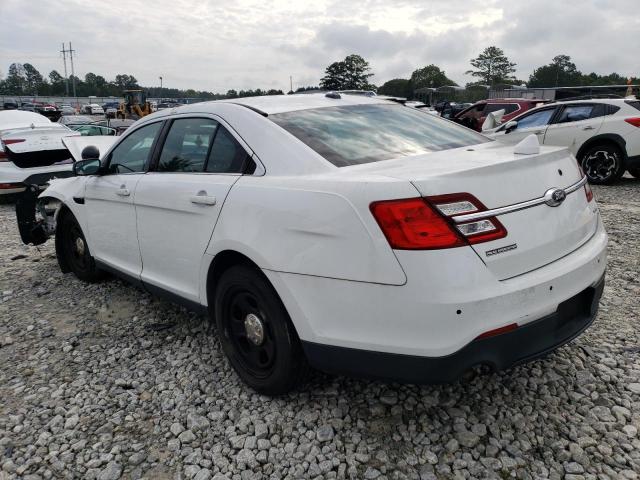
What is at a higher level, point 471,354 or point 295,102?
point 295,102

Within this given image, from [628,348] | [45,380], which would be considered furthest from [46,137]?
[628,348]

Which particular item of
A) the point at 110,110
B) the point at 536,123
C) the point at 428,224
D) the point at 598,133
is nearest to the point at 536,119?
the point at 536,123

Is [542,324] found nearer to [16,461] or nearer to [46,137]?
[16,461]

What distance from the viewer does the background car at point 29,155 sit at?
8.32m

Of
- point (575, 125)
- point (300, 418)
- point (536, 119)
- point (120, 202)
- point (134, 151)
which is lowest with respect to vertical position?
point (300, 418)

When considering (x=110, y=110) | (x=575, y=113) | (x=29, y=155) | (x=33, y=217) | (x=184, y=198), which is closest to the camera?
(x=184, y=198)

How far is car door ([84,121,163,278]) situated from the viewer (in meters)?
3.59

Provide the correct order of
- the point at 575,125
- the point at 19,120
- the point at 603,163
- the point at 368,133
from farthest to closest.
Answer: the point at 19,120, the point at 575,125, the point at 603,163, the point at 368,133

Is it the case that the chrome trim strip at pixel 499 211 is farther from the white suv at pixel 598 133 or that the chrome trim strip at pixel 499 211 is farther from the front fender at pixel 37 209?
the white suv at pixel 598 133

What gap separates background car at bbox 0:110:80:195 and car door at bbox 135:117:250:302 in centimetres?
561

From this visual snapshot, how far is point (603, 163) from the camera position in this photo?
359 inches

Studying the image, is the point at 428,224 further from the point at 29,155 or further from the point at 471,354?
the point at 29,155

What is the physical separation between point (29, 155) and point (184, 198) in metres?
6.85

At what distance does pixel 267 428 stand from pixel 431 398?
0.86m
